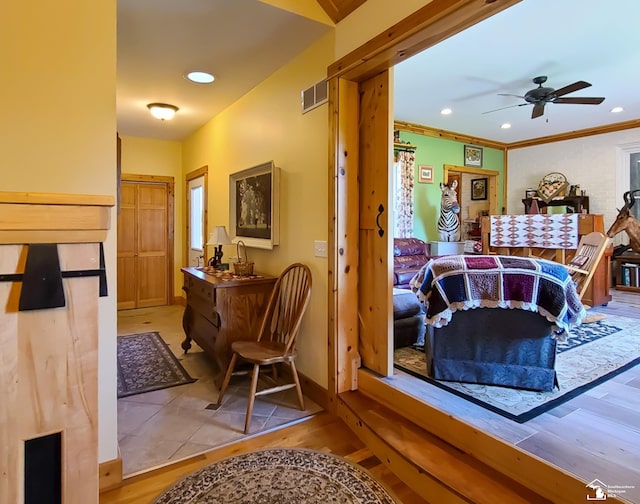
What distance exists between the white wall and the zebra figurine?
192cm

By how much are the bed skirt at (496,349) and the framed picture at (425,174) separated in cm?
416

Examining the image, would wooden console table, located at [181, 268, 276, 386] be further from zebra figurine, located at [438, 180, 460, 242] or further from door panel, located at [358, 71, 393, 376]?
zebra figurine, located at [438, 180, 460, 242]

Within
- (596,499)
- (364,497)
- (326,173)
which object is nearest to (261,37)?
(326,173)

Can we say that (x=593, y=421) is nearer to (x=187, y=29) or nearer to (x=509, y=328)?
(x=509, y=328)

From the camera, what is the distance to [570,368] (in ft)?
9.37

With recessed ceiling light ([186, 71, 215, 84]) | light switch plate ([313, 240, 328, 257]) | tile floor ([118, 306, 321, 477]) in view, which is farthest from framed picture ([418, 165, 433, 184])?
tile floor ([118, 306, 321, 477])

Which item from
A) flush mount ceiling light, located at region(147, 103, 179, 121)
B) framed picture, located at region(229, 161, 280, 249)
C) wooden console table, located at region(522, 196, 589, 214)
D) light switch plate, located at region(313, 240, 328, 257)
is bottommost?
light switch plate, located at region(313, 240, 328, 257)

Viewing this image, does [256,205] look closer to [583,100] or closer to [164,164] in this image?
[164,164]

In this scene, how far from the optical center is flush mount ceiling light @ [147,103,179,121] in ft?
13.6

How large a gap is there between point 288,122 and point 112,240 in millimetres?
1750

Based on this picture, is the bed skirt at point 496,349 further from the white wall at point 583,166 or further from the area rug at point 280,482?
the white wall at point 583,166

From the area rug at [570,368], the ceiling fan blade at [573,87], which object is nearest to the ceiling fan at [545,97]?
the ceiling fan blade at [573,87]

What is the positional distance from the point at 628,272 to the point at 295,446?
650cm

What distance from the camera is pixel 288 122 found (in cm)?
312
